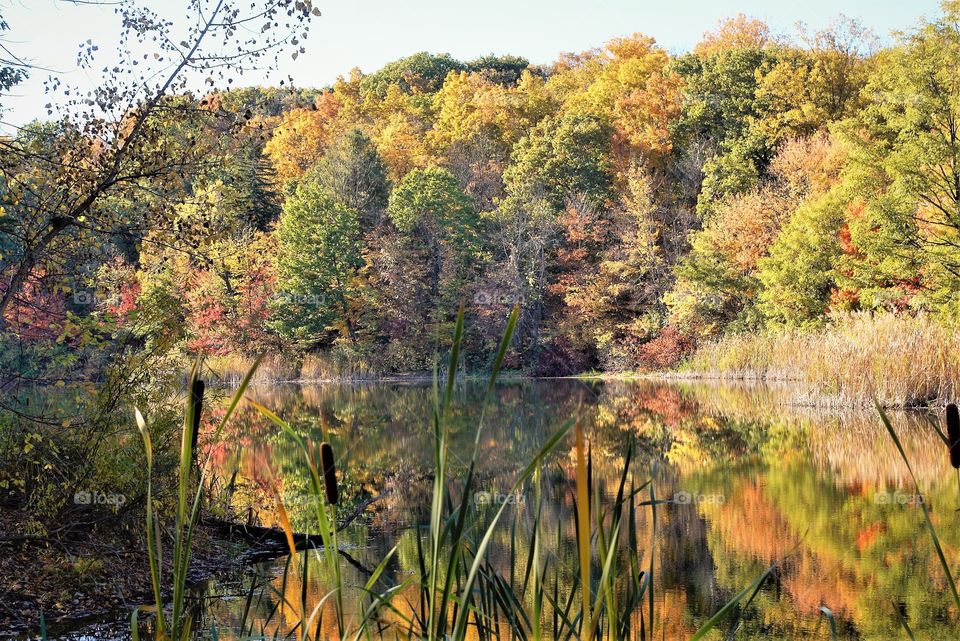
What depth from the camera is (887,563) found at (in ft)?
23.6

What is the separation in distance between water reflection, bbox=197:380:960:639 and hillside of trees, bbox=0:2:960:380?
236 inches

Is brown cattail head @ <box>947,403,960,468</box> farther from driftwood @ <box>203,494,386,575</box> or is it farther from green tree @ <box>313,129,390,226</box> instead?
green tree @ <box>313,129,390,226</box>

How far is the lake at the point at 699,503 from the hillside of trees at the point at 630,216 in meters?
6.22

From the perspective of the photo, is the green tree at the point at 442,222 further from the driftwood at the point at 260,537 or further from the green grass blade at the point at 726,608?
the green grass blade at the point at 726,608

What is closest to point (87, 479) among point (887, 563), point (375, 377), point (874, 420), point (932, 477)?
point (887, 563)

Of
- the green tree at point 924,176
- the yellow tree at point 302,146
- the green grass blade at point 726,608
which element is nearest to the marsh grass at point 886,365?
the green tree at point 924,176

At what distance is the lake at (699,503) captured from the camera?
6008 millimetres

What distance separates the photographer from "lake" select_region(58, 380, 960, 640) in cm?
601

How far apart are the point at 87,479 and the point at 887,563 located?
5.14m

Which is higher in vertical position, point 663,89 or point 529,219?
point 663,89

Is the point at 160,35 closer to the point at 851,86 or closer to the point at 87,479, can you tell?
the point at 87,479

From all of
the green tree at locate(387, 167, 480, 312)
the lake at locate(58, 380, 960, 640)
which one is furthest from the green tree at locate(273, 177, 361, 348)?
the lake at locate(58, 380, 960, 640)

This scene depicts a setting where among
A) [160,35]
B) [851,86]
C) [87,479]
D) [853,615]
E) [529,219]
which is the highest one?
[851,86]

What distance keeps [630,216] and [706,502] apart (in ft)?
87.6
